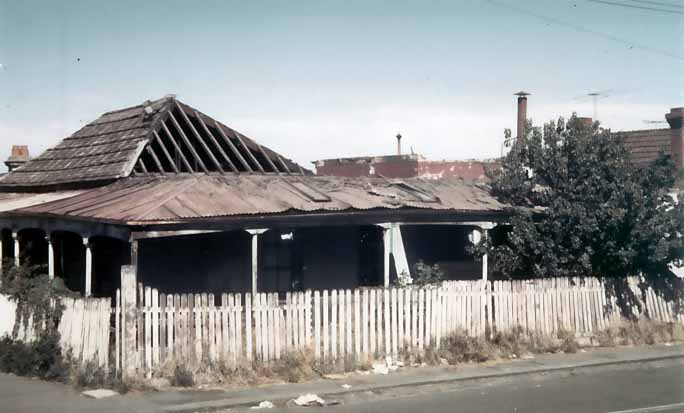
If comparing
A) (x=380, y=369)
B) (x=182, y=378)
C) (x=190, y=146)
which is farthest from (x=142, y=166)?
(x=380, y=369)

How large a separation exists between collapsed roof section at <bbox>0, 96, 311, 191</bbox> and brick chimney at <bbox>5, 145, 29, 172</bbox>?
8.11m

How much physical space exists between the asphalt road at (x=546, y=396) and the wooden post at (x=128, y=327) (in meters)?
2.35

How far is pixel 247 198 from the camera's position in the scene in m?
14.9

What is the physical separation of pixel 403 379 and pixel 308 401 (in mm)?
2014

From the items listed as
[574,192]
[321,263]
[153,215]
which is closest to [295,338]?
[153,215]

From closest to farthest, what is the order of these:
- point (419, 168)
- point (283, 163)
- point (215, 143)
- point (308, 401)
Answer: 1. point (308, 401)
2. point (215, 143)
3. point (283, 163)
4. point (419, 168)

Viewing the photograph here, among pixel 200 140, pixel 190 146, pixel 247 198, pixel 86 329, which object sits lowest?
pixel 86 329

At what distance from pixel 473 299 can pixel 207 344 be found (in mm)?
5178

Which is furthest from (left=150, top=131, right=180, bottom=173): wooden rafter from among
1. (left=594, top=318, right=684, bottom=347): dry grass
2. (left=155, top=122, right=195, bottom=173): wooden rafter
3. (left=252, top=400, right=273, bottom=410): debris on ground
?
(left=594, top=318, right=684, bottom=347): dry grass

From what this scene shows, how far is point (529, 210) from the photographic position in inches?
647

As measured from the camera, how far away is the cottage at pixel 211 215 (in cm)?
1379

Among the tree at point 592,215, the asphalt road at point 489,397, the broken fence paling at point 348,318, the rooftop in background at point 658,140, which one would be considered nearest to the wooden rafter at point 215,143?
the broken fence paling at point 348,318

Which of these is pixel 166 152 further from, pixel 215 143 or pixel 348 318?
pixel 348 318

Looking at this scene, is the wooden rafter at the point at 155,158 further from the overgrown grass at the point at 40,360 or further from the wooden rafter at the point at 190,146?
the overgrown grass at the point at 40,360
